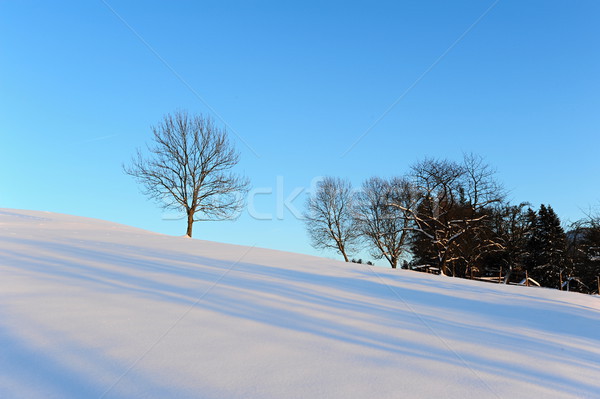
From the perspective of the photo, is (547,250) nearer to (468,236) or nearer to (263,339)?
(468,236)

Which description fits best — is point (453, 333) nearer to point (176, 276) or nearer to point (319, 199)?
point (176, 276)

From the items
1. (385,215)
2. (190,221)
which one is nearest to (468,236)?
(385,215)

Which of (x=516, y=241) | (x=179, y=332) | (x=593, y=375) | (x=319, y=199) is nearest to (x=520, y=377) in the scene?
(x=593, y=375)

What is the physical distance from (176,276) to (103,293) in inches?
48.3

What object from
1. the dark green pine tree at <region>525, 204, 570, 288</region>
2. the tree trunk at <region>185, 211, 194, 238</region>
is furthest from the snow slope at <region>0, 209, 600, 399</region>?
the dark green pine tree at <region>525, 204, 570, 288</region>

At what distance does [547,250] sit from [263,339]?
4372 centimetres

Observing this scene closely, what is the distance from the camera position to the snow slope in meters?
2.16

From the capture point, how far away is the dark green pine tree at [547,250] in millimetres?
35969

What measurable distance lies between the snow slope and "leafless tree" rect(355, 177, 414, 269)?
24362 millimetres

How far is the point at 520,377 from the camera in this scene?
8.29ft

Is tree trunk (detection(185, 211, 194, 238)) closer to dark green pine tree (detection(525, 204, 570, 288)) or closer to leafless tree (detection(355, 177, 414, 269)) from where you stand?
leafless tree (detection(355, 177, 414, 269))

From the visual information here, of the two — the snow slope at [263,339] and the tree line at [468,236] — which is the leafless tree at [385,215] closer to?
the tree line at [468,236]

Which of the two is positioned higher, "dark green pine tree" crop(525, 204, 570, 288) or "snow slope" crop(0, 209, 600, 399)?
"dark green pine tree" crop(525, 204, 570, 288)

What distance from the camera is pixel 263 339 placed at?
9.42 ft
